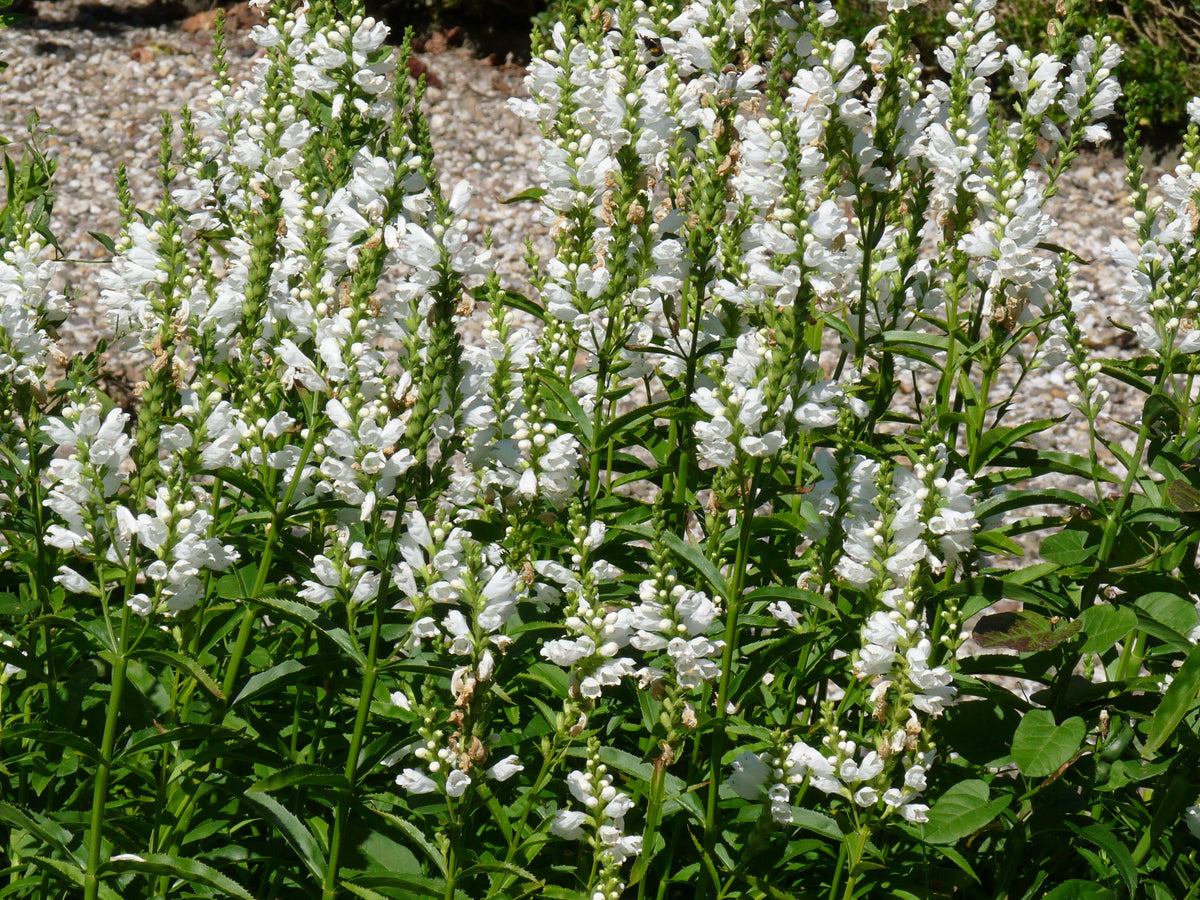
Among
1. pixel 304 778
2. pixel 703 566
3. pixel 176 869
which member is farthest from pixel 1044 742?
pixel 176 869

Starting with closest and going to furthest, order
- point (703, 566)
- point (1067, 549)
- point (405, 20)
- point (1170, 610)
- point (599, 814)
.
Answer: point (599, 814) → point (703, 566) → point (1170, 610) → point (1067, 549) → point (405, 20)

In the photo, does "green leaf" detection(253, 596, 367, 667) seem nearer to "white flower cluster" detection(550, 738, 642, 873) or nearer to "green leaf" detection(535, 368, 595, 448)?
"white flower cluster" detection(550, 738, 642, 873)

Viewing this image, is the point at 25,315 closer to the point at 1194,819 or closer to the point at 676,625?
the point at 676,625

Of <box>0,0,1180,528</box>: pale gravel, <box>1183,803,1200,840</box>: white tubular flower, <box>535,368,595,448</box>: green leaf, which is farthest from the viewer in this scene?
<box>0,0,1180,528</box>: pale gravel

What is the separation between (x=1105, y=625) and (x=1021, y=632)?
199 mm

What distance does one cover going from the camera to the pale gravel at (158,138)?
25.8 ft

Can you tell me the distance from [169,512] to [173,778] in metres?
0.61

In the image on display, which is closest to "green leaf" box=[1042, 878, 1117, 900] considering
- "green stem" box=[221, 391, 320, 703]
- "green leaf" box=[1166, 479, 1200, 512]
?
"green leaf" box=[1166, 479, 1200, 512]

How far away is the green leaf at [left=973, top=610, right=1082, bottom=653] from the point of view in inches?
99.6

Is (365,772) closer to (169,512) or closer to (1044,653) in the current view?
(169,512)

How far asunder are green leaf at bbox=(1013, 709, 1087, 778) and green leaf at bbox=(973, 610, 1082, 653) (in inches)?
7.1

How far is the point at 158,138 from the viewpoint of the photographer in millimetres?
8938

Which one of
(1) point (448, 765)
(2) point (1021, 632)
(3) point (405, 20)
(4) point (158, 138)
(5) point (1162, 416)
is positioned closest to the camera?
(1) point (448, 765)

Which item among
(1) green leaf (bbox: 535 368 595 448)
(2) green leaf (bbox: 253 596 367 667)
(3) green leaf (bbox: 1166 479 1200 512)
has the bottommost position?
→ (2) green leaf (bbox: 253 596 367 667)
